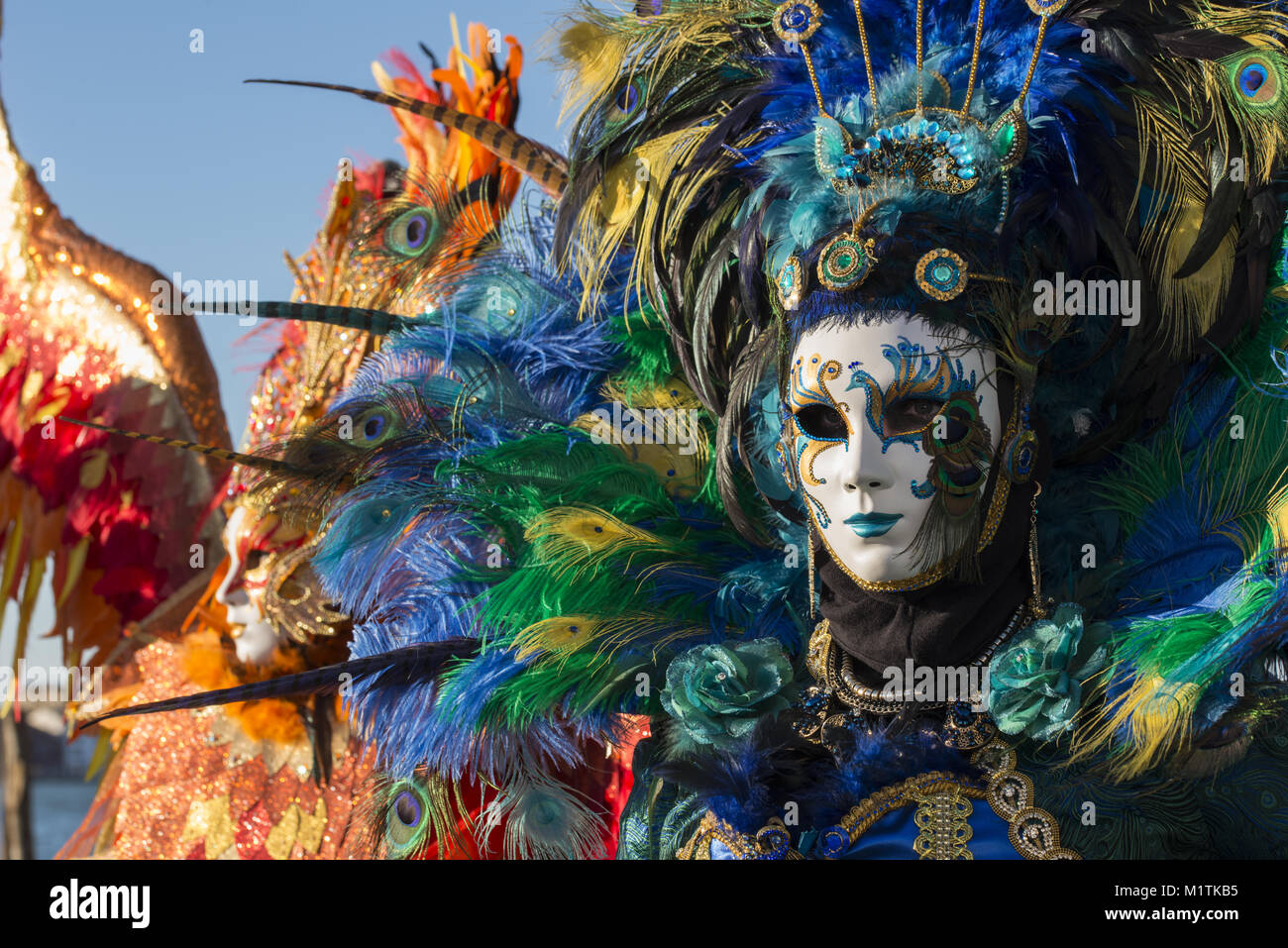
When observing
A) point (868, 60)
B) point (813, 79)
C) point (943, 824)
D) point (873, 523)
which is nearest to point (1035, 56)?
point (868, 60)

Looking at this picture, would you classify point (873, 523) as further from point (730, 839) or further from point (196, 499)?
point (196, 499)

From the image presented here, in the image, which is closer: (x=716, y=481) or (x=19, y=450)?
(x=716, y=481)

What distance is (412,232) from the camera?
3805mm

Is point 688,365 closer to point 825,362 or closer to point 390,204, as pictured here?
point 825,362

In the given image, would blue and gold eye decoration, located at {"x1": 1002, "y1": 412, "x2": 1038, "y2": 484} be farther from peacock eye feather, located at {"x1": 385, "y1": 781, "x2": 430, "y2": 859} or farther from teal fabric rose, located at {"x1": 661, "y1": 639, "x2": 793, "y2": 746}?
peacock eye feather, located at {"x1": 385, "y1": 781, "x2": 430, "y2": 859}

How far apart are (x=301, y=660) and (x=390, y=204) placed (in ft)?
4.30

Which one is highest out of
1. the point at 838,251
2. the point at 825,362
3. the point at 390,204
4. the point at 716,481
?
the point at 390,204

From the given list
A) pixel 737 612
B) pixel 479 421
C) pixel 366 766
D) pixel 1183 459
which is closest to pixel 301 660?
pixel 366 766

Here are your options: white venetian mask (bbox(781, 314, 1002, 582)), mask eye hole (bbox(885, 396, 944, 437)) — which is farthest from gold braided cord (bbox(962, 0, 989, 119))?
mask eye hole (bbox(885, 396, 944, 437))

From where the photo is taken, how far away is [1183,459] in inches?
112

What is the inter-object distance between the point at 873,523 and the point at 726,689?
0.46 m

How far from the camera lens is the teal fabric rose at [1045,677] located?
2.61m

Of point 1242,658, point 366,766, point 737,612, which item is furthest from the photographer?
point 366,766

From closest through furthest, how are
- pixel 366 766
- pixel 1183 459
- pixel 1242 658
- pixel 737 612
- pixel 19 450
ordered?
pixel 1242 658, pixel 1183 459, pixel 737 612, pixel 366 766, pixel 19 450
